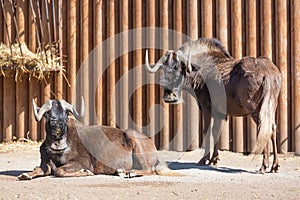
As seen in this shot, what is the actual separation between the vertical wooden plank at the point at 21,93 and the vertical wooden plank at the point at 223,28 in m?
3.79

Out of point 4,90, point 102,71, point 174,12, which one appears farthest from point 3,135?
point 174,12

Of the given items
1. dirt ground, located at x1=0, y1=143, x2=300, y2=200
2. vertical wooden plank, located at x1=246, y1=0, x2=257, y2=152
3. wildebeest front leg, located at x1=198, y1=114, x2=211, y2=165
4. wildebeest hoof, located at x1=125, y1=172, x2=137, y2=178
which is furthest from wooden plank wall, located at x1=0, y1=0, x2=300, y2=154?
wildebeest hoof, located at x1=125, y1=172, x2=137, y2=178

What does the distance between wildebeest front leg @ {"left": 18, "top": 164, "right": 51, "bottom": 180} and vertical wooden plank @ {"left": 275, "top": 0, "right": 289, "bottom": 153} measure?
15.5ft

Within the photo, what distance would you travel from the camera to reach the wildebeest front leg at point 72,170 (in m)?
9.41

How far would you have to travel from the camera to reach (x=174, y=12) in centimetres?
1293

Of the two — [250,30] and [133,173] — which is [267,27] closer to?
[250,30]

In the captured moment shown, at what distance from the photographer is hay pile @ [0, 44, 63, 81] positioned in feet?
42.7

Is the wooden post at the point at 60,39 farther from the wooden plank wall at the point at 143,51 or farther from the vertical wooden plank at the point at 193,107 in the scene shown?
the vertical wooden plank at the point at 193,107

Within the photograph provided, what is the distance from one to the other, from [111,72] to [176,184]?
16.5ft

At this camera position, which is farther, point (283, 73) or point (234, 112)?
point (283, 73)

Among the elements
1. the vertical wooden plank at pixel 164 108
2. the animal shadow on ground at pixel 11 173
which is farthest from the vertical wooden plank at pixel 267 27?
the animal shadow on ground at pixel 11 173

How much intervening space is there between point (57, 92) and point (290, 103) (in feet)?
14.4

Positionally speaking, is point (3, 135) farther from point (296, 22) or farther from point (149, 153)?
point (296, 22)

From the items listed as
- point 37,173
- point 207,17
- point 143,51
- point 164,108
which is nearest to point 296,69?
point 207,17
